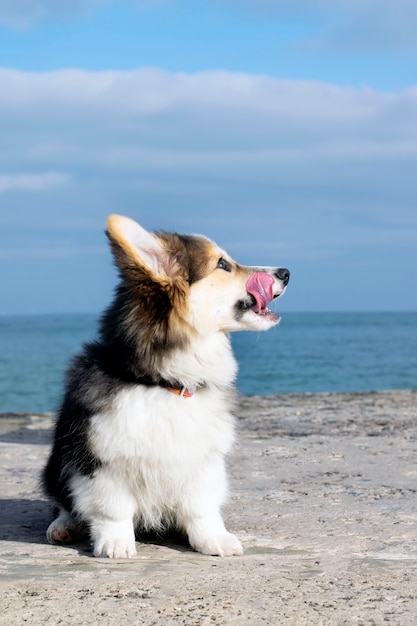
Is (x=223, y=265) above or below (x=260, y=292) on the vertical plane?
above

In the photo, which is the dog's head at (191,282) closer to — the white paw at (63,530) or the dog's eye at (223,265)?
the dog's eye at (223,265)

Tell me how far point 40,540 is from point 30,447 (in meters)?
3.73

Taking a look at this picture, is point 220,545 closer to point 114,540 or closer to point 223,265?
point 114,540

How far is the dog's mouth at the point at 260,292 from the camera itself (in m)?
4.73

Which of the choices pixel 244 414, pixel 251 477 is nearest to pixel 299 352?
pixel 244 414

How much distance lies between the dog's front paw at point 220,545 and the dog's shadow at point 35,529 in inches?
5.5

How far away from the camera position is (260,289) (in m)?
4.76

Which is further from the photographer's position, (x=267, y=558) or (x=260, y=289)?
(x=260, y=289)

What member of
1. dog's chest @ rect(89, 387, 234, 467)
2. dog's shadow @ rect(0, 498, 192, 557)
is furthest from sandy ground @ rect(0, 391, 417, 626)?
dog's chest @ rect(89, 387, 234, 467)

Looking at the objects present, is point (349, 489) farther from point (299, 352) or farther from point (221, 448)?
point (299, 352)

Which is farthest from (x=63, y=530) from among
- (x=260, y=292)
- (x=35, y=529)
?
(x=260, y=292)

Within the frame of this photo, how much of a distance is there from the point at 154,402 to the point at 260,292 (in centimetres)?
87

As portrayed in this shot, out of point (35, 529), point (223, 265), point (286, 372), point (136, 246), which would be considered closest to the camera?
point (136, 246)

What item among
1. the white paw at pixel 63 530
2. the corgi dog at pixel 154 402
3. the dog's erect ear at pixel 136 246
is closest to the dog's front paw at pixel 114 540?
the corgi dog at pixel 154 402
